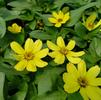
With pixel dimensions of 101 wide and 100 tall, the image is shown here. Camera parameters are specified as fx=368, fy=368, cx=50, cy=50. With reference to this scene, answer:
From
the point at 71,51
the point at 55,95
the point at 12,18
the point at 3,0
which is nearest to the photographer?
the point at 55,95

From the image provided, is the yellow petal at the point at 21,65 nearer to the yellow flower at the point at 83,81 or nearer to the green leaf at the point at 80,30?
the yellow flower at the point at 83,81

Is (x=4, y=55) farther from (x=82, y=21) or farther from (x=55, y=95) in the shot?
(x=82, y=21)

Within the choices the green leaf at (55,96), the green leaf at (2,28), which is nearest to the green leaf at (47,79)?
the green leaf at (55,96)

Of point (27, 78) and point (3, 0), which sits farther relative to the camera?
point (3, 0)

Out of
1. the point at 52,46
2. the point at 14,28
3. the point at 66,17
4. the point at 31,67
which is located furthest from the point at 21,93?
the point at 66,17

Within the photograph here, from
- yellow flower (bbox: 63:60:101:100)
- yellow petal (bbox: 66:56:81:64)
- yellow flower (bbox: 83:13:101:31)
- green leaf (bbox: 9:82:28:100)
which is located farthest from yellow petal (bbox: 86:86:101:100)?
yellow flower (bbox: 83:13:101:31)

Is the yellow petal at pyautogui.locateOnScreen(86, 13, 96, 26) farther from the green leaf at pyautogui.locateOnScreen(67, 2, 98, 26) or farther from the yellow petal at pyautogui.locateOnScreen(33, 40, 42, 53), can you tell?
the yellow petal at pyautogui.locateOnScreen(33, 40, 42, 53)

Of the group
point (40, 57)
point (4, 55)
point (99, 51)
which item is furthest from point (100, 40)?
point (4, 55)
